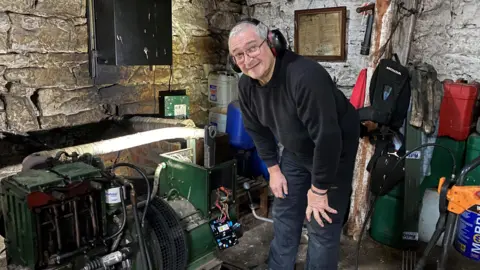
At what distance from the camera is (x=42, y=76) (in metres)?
2.48

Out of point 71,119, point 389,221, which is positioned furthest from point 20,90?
point 389,221

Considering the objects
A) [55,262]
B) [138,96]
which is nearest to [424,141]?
[138,96]

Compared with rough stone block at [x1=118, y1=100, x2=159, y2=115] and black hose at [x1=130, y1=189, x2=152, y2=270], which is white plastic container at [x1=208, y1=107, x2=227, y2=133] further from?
black hose at [x1=130, y1=189, x2=152, y2=270]

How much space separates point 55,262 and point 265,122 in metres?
1.01

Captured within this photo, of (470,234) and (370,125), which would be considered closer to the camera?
(470,234)

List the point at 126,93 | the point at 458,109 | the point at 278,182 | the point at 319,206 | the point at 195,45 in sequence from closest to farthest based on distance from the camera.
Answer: the point at 319,206 < the point at 278,182 < the point at 458,109 < the point at 126,93 < the point at 195,45

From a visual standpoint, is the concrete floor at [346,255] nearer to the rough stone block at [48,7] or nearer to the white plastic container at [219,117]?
the white plastic container at [219,117]

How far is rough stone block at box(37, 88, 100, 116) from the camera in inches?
99.3

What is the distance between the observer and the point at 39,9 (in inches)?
94.9

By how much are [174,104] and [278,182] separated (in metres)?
1.62

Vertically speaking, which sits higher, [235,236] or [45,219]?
[45,219]

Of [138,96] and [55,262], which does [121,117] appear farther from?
[55,262]

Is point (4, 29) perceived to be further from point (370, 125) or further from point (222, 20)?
point (370, 125)

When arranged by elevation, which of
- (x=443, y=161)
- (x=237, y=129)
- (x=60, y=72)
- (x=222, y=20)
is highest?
(x=222, y=20)
